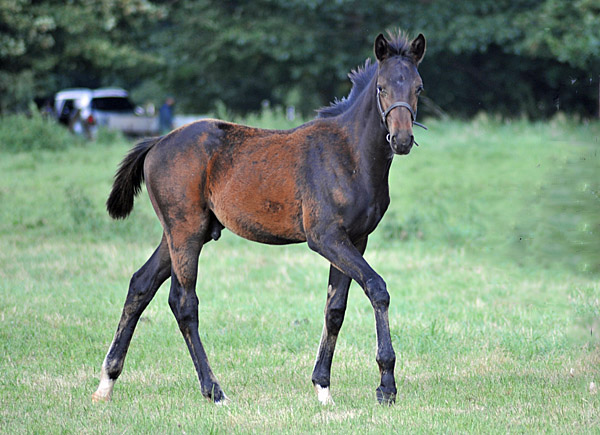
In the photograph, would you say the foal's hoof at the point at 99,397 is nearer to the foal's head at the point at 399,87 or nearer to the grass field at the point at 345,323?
the grass field at the point at 345,323

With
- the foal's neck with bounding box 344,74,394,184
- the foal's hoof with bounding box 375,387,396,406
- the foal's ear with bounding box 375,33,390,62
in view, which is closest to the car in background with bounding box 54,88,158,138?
the foal's neck with bounding box 344,74,394,184

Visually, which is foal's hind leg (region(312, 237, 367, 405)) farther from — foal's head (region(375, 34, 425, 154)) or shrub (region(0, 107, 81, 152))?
shrub (region(0, 107, 81, 152))

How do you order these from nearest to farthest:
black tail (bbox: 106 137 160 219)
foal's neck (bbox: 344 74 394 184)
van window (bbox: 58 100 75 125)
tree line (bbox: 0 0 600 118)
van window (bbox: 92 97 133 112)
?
foal's neck (bbox: 344 74 394 184) → black tail (bbox: 106 137 160 219) → tree line (bbox: 0 0 600 118) → van window (bbox: 58 100 75 125) → van window (bbox: 92 97 133 112)

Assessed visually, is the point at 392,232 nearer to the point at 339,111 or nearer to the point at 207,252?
the point at 207,252

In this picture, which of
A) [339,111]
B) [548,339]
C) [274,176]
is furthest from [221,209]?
[548,339]

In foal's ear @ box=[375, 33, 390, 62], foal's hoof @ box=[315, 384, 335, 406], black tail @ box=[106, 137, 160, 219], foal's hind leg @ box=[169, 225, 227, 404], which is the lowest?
foal's hoof @ box=[315, 384, 335, 406]

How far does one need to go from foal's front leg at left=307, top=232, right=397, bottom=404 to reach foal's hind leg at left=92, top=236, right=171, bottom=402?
136 centimetres

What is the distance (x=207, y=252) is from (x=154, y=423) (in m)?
7.34

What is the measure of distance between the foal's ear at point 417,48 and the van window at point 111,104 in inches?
1134

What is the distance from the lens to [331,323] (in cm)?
620

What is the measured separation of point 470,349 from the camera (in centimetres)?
766

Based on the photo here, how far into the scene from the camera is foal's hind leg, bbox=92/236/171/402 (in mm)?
6289

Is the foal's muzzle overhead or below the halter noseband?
below

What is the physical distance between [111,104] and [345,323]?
26.6 meters
